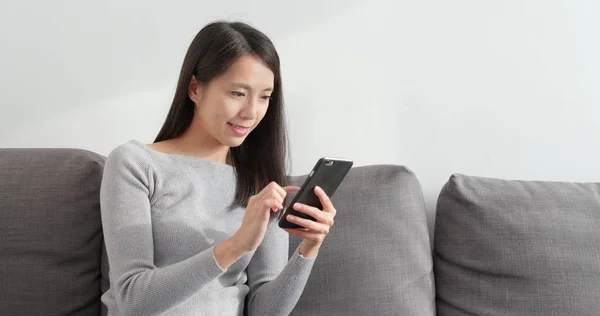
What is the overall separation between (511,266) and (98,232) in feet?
3.17

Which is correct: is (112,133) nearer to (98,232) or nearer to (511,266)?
(98,232)

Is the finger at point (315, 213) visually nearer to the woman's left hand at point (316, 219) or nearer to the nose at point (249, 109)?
the woman's left hand at point (316, 219)

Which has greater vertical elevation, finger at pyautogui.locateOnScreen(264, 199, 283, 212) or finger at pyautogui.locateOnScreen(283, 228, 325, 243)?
finger at pyautogui.locateOnScreen(264, 199, 283, 212)

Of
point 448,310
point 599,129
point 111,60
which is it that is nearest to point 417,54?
point 599,129

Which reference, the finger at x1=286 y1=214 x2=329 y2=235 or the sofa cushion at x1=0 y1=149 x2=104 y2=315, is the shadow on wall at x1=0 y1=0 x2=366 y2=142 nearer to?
the sofa cushion at x1=0 y1=149 x2=104 y2=315

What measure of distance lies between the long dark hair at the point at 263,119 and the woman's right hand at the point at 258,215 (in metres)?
0.31

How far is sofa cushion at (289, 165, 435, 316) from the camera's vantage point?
5.23 feet

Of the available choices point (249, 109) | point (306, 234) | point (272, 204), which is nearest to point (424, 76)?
point (249, 109)

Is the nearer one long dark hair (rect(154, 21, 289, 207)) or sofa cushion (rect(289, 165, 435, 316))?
Answer: long dark hair (rect(154, 21, 289, 207))

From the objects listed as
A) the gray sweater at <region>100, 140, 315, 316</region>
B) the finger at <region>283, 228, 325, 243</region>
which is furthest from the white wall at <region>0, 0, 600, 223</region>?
the finger at <region>283, 228, 325, 243</region>

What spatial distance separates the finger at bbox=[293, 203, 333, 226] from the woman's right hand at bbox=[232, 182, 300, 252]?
0.04 metres

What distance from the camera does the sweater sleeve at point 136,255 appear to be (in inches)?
50.2

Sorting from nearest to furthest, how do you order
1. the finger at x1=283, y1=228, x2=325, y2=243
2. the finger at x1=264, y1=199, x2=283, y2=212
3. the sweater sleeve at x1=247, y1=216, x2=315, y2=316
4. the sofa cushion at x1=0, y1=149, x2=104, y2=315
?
the finger at x1=264, y1=199, x2=283, y2=212
the finger at x1=283, y1=228, x2=325, y2=243
the sweater sleeve at x1=247, y1=216, x2=315, y2=316
the sofa cushion at x1=0, y1=149, x2=104, y2=315

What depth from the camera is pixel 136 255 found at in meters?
1.34
